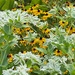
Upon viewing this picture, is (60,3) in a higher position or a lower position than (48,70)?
higher

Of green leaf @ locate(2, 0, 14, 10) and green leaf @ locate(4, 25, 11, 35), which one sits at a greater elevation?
green leaf @ locate(2, 0, 14, 10)

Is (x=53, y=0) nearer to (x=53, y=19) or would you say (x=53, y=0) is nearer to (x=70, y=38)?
(x=53, y=19)

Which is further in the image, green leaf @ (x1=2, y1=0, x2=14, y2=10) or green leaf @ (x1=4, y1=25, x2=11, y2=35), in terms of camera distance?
green leaf @ (x1=2, y1=0, x2=14, y2=10)

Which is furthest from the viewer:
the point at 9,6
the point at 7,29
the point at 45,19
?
the point at 9,6

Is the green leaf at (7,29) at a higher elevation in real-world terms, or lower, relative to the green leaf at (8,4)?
lower

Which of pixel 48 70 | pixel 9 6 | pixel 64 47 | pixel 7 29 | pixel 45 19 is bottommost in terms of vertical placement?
pixel 48 70

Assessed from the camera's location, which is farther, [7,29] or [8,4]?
[8,4]

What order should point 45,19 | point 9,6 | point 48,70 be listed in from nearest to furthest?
point 48,70 < point 45,19 < point 9,6

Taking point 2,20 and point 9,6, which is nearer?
point 2,20

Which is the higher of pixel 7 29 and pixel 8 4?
pixel 8 4

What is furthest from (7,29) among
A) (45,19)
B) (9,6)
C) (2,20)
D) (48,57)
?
(9,6)

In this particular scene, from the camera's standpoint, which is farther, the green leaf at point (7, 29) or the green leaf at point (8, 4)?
the green leaf at point (8, 4)
